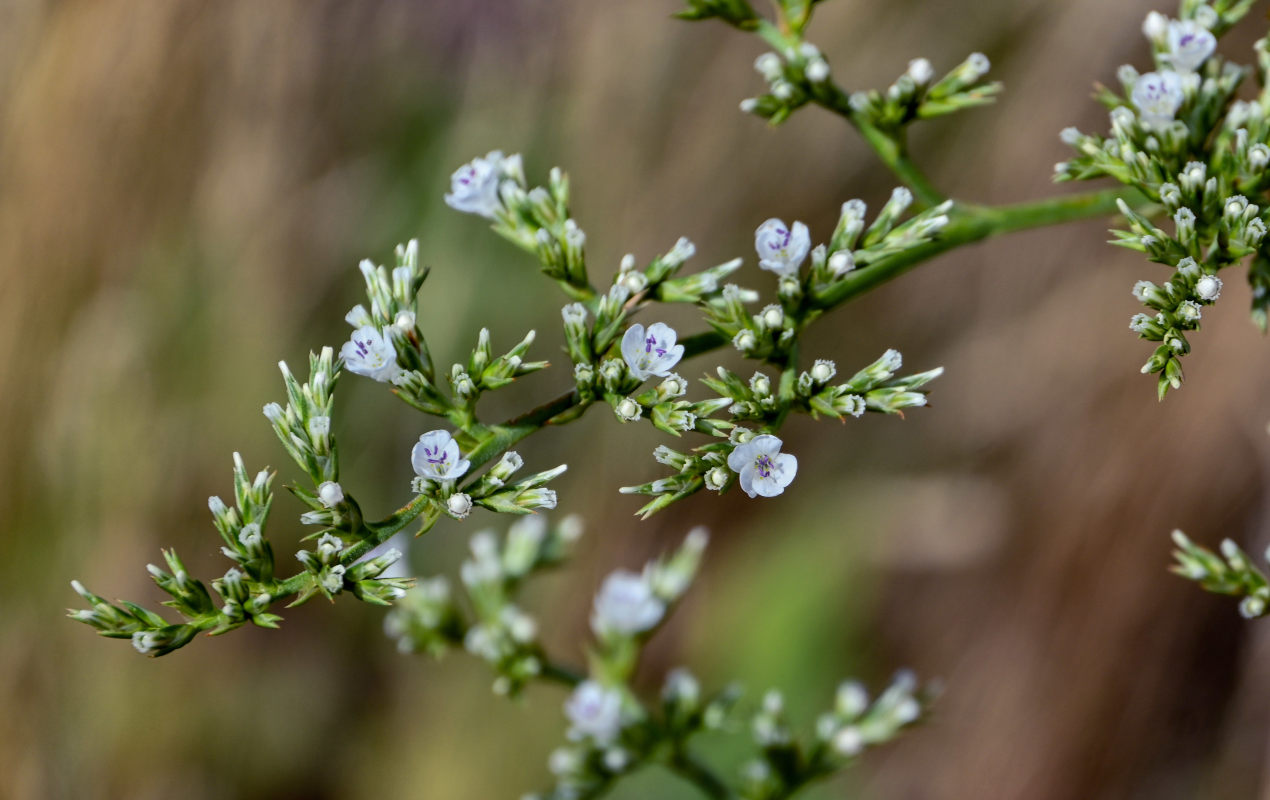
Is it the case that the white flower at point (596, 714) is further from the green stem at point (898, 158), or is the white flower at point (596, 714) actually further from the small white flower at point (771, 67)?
the small white flower at point (771, 67)

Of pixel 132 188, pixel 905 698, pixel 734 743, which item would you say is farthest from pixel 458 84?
pixel 905 698

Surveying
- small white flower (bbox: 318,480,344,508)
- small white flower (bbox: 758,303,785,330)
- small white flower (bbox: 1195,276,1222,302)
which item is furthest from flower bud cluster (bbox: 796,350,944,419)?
small white flower (bbox: 318,480,344,508)

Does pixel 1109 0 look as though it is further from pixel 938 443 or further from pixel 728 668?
pixel 728 668

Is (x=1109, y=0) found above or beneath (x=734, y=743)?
above

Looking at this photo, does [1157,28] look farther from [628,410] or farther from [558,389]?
[558,389]

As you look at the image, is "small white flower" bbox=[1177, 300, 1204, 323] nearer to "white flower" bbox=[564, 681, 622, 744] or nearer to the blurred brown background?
"white flower" bbox=[564, 681, 622, 744]

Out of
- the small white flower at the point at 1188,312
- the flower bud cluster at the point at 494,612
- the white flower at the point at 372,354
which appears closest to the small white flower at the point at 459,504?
the white flower at the point at 372,354
